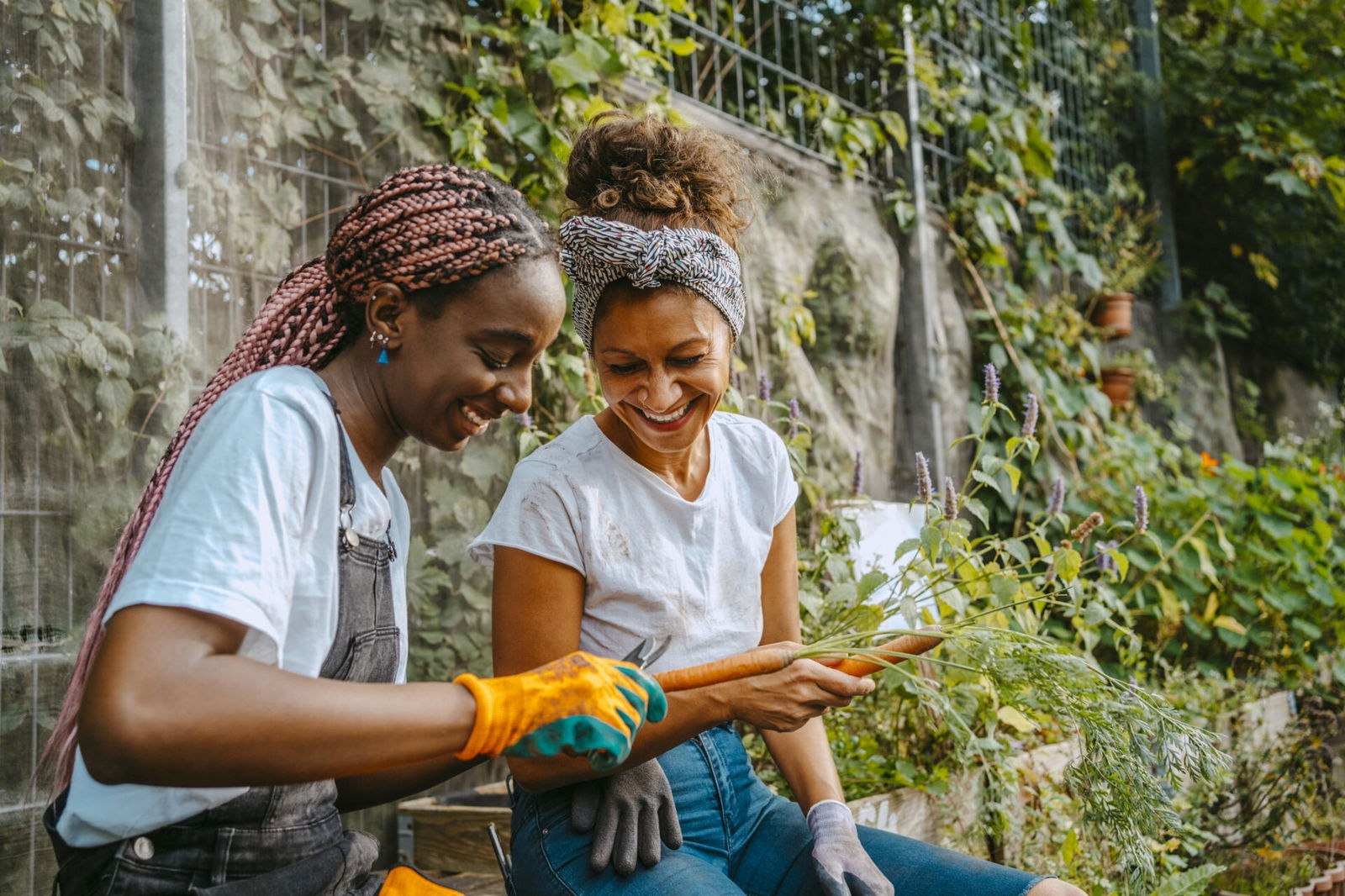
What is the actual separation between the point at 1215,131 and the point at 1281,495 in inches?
119

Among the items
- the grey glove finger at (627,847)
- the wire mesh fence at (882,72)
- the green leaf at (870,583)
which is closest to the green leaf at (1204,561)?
the wire mesh fence at (882,72)

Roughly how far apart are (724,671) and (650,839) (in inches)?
10.2

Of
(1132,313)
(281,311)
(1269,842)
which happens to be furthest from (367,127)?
(1132,313)

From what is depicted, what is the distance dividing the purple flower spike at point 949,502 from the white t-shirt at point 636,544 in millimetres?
633

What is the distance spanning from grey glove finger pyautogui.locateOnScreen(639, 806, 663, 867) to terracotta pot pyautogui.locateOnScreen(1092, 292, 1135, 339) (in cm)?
492

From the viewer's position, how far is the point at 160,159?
221cm

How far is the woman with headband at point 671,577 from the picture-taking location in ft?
4.98

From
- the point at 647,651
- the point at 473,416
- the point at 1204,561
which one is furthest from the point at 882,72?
the point at 473,416

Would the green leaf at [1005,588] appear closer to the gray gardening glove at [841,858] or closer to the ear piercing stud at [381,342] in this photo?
the gray gardening glove at [841,858]

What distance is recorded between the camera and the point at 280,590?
1085 mm

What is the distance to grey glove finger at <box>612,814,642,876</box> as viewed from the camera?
56.6 inches

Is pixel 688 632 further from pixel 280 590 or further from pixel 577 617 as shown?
pixel 280 590

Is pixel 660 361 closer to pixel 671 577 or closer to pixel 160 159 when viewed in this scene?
pixel 671 577

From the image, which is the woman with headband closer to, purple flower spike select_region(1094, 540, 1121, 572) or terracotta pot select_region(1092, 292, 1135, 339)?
purple flower spike select_region(1094, 540, 1121, 572)
